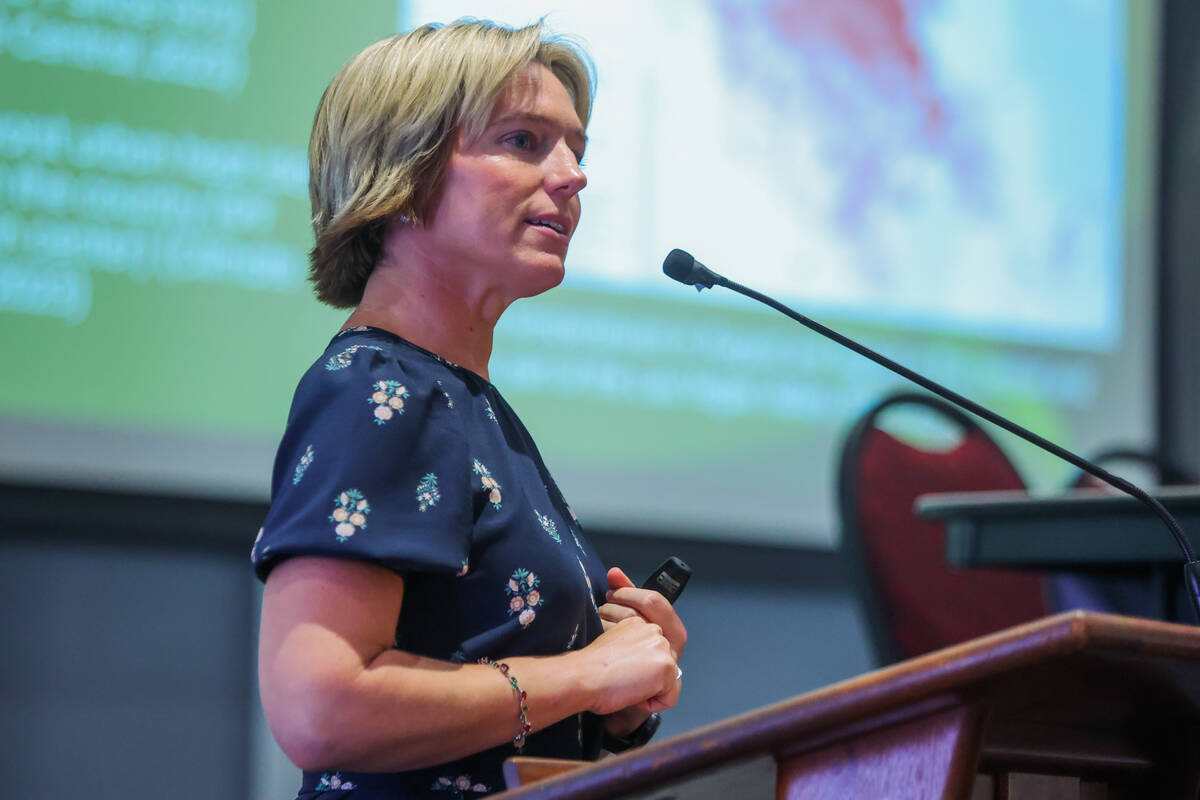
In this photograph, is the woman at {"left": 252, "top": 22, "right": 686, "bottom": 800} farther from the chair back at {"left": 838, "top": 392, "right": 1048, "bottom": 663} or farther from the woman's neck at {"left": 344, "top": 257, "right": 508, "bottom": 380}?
the chair back at {"left": 838, "top": 392, "right": 1048, "bottom": 663}

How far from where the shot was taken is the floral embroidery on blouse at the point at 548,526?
3.79 ft

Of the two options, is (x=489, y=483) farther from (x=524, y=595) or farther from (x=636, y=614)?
(x=636, y=614)

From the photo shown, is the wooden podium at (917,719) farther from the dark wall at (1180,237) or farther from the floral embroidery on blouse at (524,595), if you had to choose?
the dark wall at (1180,237)

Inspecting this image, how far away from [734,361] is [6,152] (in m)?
1.50

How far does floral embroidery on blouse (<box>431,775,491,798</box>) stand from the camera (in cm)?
104

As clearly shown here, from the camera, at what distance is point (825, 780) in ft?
2.49

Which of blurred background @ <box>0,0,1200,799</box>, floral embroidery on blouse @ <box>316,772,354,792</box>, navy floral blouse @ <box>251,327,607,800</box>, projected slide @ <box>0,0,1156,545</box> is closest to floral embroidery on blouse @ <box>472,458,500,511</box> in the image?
navy floral blouse @ <box>251,327,607,800</box>

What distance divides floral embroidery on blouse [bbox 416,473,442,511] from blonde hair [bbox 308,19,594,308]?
0.29m

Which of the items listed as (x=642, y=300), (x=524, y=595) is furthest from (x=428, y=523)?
(x=642, y=300)

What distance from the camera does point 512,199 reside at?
4.06 ft

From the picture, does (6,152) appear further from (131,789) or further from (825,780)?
(825,780)

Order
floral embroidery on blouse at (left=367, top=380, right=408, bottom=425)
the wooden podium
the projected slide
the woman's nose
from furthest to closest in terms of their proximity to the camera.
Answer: the projected slide < the woman's nose < floral embroidery on blouse at (left=367, top=380, right=408, bottom=425) < the wooden podium

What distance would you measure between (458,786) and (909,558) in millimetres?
1311

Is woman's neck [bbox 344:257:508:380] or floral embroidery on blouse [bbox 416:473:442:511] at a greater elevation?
woman's neck [bbox 344:257:508:380]
